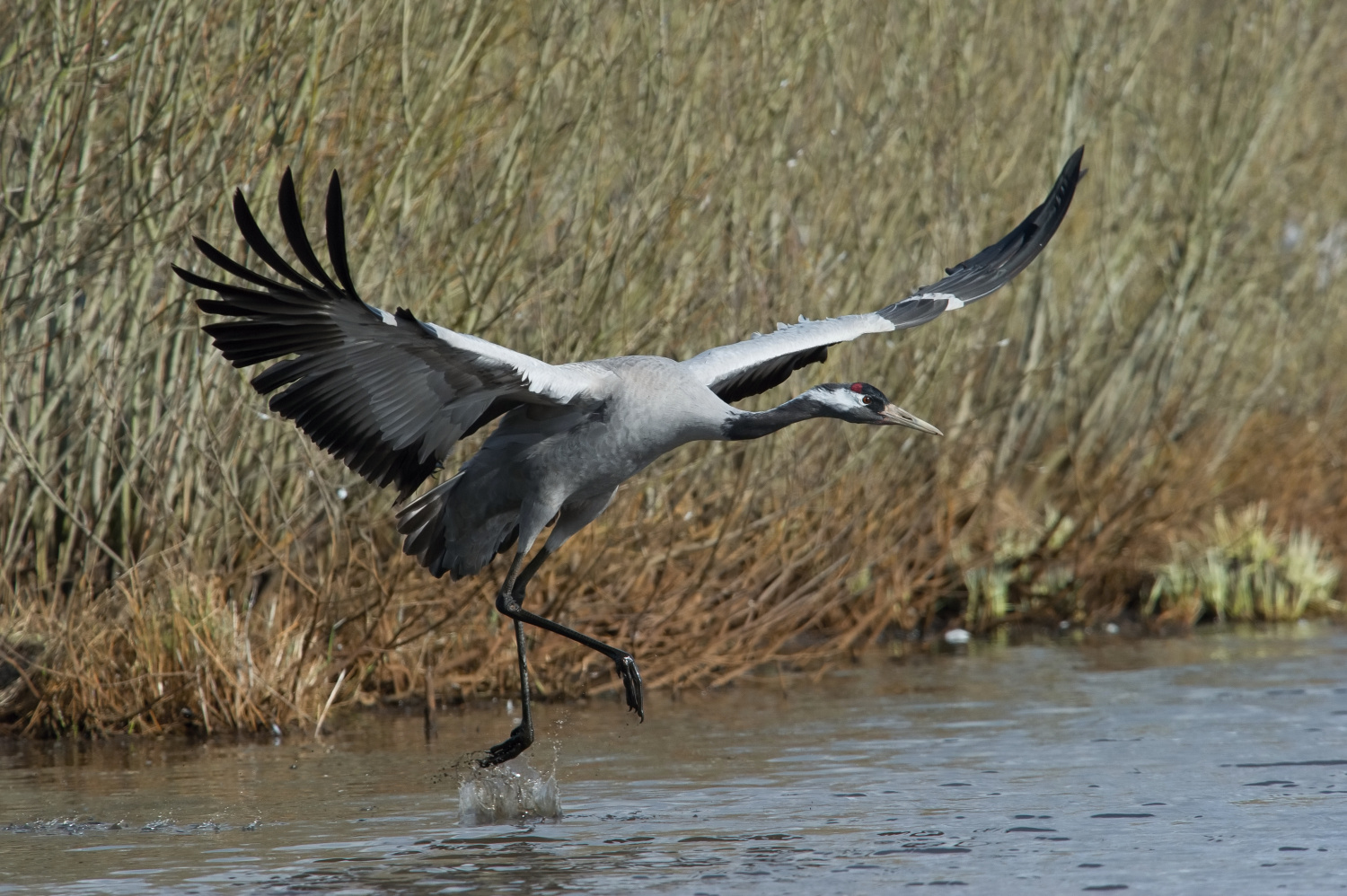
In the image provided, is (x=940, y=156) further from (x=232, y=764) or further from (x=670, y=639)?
(x=232, y=764)

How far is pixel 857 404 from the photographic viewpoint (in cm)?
735

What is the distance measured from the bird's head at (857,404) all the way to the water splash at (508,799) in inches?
71.6

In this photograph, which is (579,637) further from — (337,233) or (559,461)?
(337,233)

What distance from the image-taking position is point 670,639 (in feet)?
32.0

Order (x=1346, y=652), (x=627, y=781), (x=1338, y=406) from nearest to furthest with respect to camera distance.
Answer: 1. (x=627, y=781)
2. (x=1346, y=652)
3. (x=1338, y=406)

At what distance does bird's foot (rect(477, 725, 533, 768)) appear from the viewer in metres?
7.27

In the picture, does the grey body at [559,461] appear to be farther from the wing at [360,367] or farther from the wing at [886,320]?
the wing at [886,320]

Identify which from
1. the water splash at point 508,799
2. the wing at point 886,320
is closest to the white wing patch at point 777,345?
the wing at point 886,320

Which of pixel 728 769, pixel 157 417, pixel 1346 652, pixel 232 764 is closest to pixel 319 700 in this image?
pixel 232 764

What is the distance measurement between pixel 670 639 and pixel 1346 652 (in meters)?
4.06

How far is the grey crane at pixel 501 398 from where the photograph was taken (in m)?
6.43

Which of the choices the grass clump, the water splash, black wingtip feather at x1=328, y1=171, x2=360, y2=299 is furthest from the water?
the grass clump

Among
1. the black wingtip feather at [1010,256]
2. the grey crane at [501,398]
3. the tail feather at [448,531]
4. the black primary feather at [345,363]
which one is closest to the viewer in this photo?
the black primary feather at [345,363]

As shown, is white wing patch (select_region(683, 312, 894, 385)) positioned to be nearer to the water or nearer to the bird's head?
the bird's head
